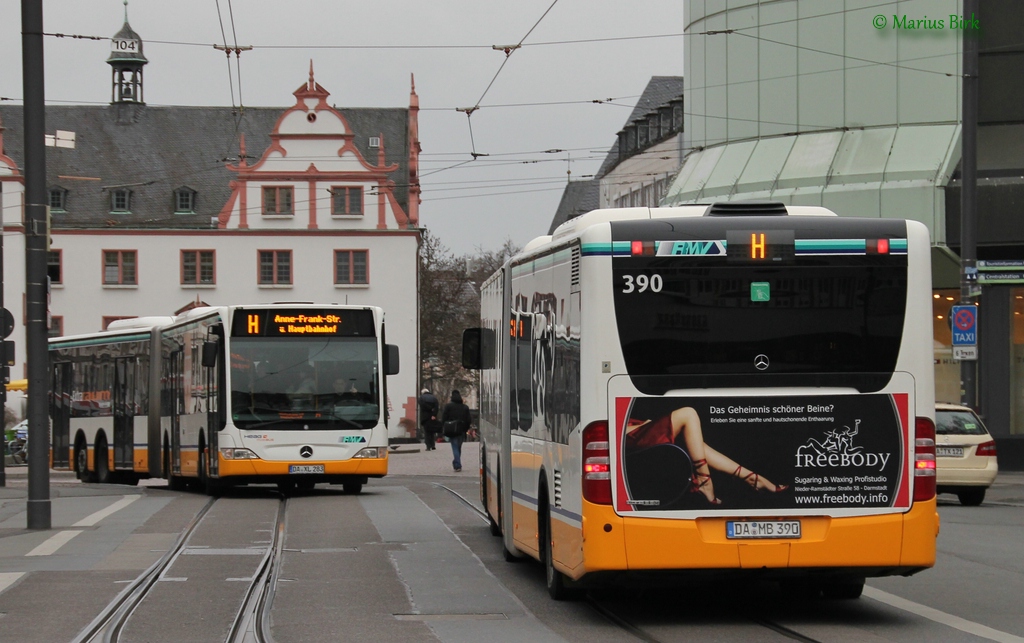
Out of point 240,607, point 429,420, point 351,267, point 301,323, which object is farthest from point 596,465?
point 351,267

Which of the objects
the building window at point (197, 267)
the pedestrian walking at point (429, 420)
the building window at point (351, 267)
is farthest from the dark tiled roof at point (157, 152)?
the pedestrian walking at point (429, 420)

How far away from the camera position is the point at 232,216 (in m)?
70.9

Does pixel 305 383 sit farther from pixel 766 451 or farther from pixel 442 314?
pixel 442 314

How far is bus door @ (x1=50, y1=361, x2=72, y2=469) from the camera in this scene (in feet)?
107

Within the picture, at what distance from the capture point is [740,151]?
36875 millimetres

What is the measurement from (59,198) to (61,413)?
143 feet

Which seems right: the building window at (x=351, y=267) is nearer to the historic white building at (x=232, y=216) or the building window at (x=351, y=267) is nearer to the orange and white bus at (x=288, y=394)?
the historic white building at (x=232, y=216)

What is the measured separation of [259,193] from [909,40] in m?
41.8

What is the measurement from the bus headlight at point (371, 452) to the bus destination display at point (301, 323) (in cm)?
172

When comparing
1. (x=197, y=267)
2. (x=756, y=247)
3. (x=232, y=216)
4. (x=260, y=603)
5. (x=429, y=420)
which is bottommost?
(x=429, y=420)

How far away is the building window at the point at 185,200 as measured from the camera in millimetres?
73500

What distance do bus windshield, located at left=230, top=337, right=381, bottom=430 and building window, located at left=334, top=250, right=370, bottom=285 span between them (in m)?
47.6

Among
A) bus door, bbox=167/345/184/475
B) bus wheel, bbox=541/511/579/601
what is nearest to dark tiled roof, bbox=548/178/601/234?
bus door, bbox=167/345/184/475

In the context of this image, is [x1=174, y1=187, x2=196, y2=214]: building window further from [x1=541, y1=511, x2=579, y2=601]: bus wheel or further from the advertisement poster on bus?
the advertisement poster on bus
